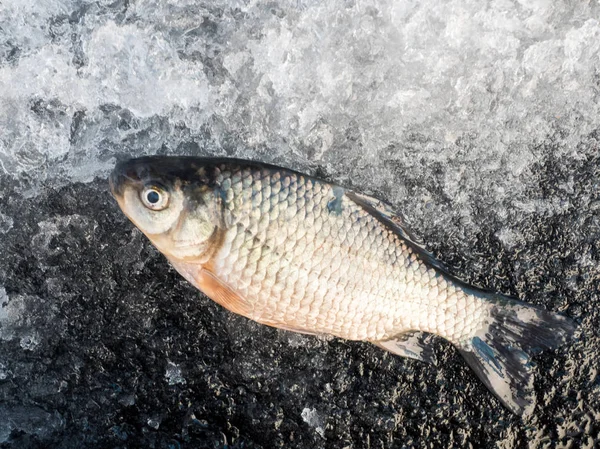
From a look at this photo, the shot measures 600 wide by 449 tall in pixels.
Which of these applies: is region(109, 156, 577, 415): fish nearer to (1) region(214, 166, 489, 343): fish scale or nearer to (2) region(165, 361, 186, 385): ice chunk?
(1) region(214, 166, 489, 343): fish scale

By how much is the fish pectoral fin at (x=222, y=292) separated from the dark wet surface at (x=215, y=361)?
42 cm

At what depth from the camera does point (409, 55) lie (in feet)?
7.52

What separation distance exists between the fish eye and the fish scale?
220 millimetres

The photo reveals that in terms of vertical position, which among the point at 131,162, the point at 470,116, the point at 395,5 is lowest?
the point at 131,162

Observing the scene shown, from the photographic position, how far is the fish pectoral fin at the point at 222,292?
188 cm

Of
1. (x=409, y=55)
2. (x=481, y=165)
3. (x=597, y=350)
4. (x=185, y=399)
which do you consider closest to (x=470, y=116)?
(x=481, y=165)

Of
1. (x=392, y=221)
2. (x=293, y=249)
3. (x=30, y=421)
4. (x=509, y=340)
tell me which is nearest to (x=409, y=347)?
(x=509, y=340)

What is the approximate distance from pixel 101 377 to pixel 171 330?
41cm

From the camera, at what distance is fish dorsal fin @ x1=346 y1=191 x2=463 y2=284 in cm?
196

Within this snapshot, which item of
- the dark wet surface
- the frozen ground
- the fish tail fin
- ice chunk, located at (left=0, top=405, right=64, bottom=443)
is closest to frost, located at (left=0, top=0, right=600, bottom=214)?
the frozen ground

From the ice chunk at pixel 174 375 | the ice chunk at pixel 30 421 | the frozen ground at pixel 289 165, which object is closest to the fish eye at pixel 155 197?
the frozen ground at pixel 289 165

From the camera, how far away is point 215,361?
233 cm

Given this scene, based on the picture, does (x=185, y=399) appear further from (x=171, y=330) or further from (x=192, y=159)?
(x=192, y=159)

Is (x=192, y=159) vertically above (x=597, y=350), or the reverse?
(x=192, y=159)
